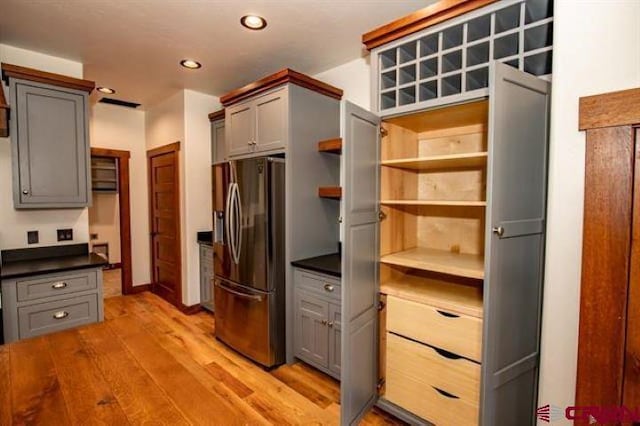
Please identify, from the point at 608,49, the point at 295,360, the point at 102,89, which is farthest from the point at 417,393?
the point at 102,89

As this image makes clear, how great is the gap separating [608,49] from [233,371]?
2948 mm

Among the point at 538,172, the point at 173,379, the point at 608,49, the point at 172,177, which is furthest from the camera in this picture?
the point at 172,177

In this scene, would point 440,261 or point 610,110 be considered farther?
point 440,261

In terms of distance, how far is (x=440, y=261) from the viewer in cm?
192

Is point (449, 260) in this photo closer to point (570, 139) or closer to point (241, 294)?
point (570, 139)

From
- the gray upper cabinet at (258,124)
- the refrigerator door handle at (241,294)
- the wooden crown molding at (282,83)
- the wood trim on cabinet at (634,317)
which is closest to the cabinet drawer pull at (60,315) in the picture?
the refrigerator door handle at (241,294)

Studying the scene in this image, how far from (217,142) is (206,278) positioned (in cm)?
162

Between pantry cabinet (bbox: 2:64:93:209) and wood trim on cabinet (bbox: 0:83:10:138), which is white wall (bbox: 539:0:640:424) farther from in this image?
pantry cabinet (bbox: 2:64:93:209)

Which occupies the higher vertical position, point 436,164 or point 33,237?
point 436,164

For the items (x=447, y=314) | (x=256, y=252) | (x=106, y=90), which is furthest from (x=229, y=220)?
(x=106, y=90)

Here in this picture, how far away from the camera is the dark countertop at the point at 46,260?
2.40 m

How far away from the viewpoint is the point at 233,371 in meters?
2.53

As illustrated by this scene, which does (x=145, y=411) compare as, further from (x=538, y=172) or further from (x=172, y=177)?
(x=172, y=177)

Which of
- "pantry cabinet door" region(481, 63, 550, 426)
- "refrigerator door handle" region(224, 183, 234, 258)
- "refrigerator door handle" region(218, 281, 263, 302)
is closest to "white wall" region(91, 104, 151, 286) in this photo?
"refrigerator door handle" region(218, 281, 263, 302)
